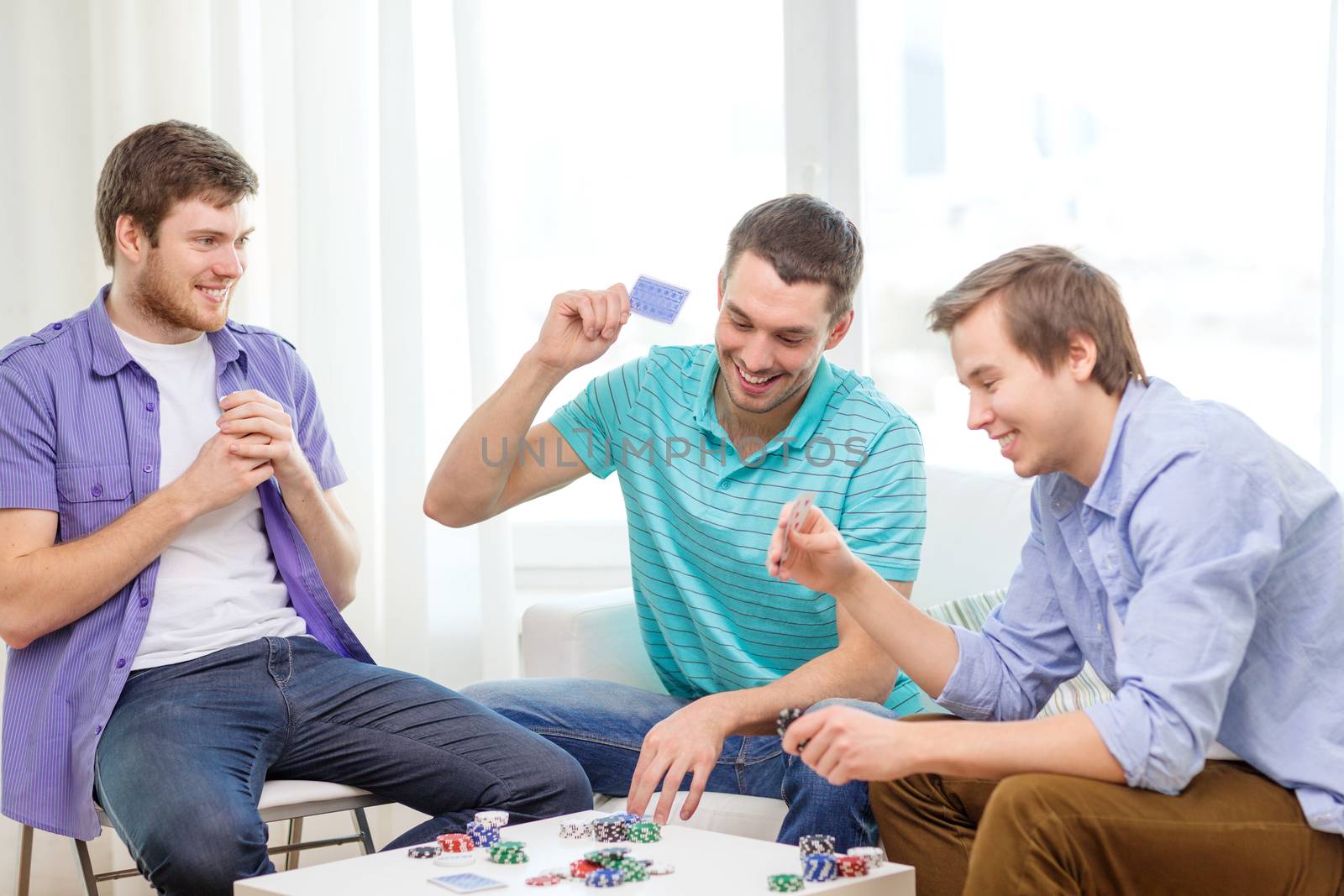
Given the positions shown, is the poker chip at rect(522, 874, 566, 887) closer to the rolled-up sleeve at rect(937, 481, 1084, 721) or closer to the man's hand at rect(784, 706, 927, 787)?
the man's hand at rect(784, 706, 927, 787)

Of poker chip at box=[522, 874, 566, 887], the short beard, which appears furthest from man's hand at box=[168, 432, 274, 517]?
poker chip at box=[522, 874, 566, 887]

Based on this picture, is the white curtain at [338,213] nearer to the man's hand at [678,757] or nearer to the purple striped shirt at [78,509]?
the purple striped shirt at [78,509]

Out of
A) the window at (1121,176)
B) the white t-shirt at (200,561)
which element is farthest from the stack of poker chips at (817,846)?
the window at (1121,176)

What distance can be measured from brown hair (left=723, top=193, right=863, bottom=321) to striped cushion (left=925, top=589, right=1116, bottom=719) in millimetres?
547

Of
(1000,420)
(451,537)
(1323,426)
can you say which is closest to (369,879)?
(1000,420)

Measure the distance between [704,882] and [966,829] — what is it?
43 cm

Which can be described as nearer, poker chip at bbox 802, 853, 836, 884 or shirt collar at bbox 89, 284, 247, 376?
poker chip at bbox 802, 853, 836, 884

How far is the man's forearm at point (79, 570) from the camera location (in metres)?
1.83

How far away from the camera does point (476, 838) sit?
1529 millimetres

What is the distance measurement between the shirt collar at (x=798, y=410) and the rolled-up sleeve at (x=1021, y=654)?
0.45 metres

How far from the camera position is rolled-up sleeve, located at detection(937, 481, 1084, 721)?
1.65 metres

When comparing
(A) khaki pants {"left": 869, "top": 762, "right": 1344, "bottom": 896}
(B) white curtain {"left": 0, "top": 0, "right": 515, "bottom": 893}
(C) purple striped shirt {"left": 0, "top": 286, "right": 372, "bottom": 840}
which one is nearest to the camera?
(A) khaki pants {"left": 869, "top": 762, "right": 1344, "bottom": 896}

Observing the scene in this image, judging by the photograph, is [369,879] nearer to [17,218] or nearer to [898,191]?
[898,191]

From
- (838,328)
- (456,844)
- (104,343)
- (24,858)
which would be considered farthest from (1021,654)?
(24,858)
